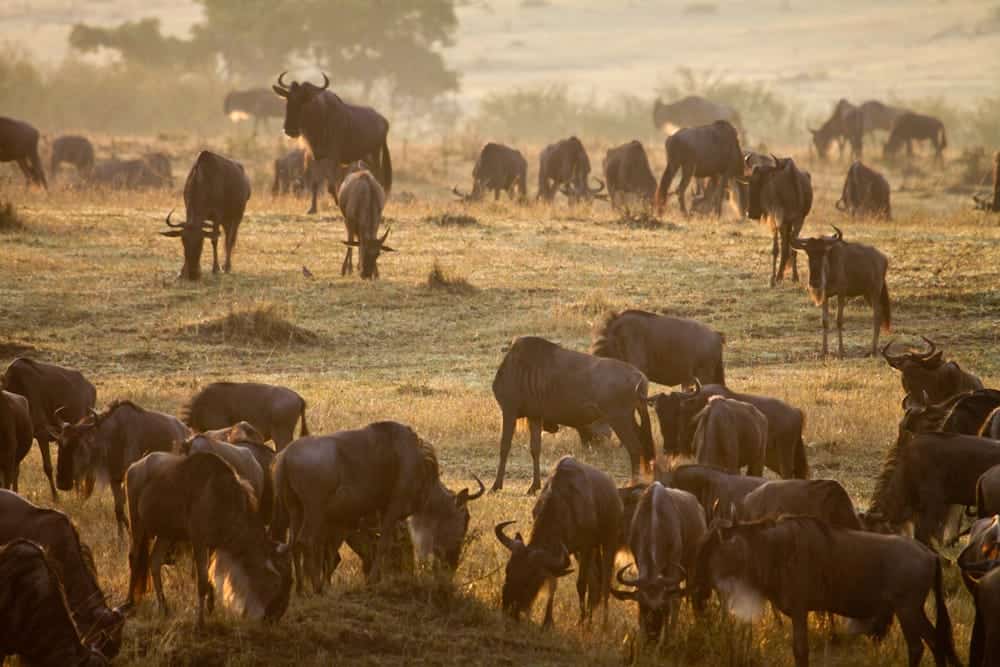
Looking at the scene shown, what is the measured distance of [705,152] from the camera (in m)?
25.7

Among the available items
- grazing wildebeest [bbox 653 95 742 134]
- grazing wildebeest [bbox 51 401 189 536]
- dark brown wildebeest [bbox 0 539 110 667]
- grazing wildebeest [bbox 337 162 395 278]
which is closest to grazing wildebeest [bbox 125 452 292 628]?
dark brown wildebeest [bbox 0 539 110 667]

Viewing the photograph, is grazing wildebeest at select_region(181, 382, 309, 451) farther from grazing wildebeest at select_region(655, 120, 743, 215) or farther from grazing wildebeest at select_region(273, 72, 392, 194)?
grazing wildebeest at select_region(655, 120, 743, 215)

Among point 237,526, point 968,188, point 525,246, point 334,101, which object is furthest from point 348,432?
point 968,188

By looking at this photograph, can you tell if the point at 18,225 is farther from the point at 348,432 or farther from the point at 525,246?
the point at 348,432

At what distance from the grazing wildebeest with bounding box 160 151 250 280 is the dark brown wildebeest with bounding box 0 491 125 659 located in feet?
38.7

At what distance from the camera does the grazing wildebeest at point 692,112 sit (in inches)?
2076

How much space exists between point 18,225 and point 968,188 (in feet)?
63.2

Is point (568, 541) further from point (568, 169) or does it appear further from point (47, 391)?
point (568, 169)

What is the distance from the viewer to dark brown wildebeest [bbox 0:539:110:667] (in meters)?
6.77

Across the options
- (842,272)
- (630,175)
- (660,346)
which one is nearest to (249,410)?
(660,346)

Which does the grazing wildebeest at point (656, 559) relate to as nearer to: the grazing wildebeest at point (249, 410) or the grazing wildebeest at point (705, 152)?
the grazing wildebeest at point (249, 410)

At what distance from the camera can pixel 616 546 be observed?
869 cm

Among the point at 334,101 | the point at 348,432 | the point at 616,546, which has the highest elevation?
the point at 334,101

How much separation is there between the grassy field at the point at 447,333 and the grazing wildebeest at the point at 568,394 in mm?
605
